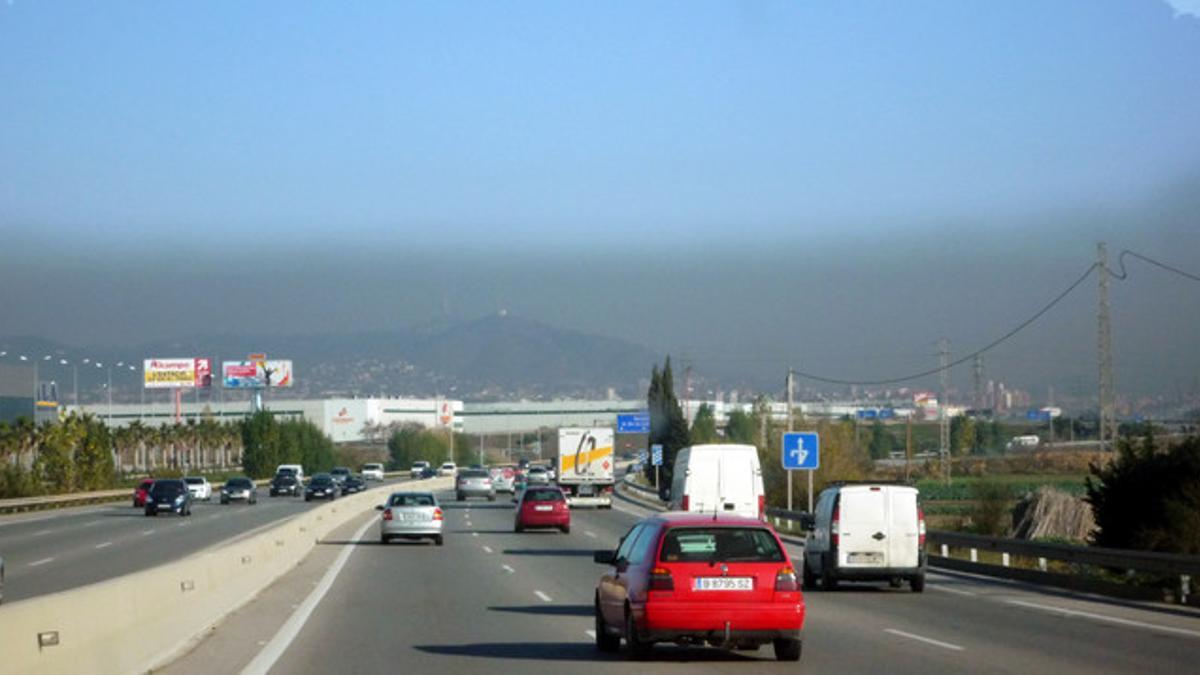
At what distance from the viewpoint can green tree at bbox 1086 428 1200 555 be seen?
33312mm

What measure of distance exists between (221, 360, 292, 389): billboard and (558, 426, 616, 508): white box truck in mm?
118787

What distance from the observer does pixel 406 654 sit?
764 inches

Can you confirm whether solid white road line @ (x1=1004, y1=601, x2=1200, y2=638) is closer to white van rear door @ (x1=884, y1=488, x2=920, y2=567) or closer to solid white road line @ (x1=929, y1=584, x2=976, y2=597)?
solid white road line @ (x1=929, y1=584, x2=976, y2=597)

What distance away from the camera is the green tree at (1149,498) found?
1312 inches

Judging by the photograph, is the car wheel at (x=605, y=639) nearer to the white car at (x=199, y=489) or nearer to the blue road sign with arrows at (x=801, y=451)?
the blue road sign with arrows at (x=801, y=451)

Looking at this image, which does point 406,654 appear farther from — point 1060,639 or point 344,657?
point 1060,639

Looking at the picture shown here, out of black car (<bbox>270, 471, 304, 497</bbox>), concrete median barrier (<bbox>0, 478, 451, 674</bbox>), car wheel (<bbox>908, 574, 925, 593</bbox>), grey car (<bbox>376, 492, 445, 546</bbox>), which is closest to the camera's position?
concrete median barrier (<bbox>0, 478, 451, 674</bbox>)

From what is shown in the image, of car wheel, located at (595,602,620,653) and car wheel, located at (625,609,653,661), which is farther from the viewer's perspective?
car wheel, located at (595,602,620,653)

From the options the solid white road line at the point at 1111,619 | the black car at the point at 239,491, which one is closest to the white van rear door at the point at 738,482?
the solid white road line at the point at 1111,619

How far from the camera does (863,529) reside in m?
30.9

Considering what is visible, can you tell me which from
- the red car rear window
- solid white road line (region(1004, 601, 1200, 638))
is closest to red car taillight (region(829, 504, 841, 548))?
solid white road line (region(1004, 601, 1200, 638))

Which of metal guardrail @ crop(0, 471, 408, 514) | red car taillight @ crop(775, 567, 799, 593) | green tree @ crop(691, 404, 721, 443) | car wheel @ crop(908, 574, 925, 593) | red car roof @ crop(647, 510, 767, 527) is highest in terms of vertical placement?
green tree @ crop(691, 404, 721, 443)

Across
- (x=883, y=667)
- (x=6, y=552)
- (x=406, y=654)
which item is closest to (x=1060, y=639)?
(x=883, y=667)

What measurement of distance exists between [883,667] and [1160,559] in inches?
446
